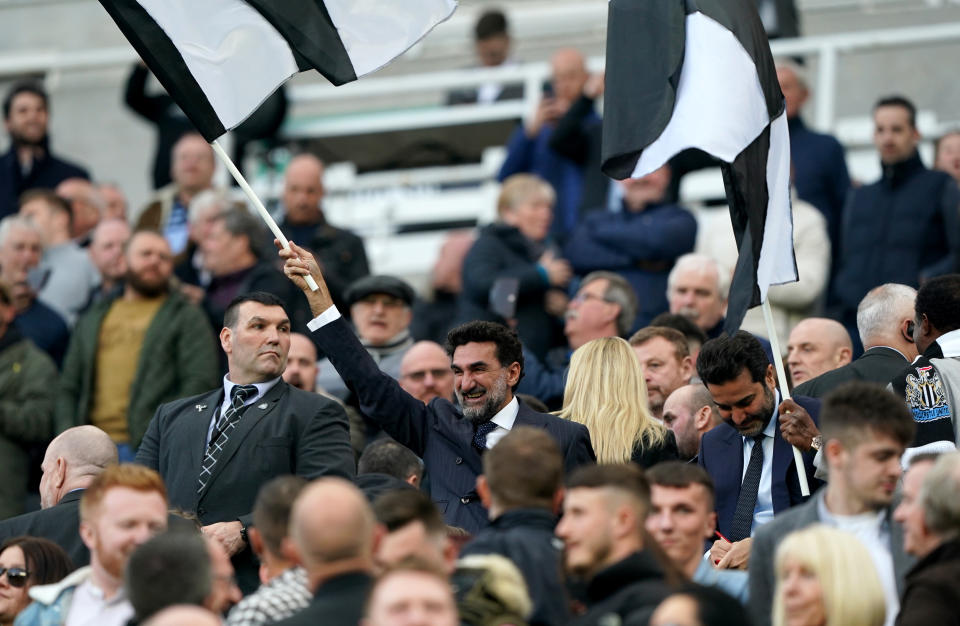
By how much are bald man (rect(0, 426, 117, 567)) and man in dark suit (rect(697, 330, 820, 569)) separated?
2.84 metres

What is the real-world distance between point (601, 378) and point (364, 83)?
8184mm

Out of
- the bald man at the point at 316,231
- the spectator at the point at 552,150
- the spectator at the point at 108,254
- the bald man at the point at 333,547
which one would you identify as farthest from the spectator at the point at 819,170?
the bald man at the point at 333,547

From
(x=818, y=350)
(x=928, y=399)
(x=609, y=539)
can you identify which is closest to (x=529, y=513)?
(x=609, y=539)

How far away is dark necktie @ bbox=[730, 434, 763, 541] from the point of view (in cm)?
938

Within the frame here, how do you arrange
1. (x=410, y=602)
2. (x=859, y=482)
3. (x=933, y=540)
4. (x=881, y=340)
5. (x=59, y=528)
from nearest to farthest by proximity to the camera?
(x=410, y=602)
(x=933, y=540)
(x=859, y=482)
(x=59, y=528)
(x=881, y=340)

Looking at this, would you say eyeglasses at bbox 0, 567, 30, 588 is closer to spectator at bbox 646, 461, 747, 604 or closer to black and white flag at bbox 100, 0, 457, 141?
black and white flag at bbox 100, 0, 457, 141

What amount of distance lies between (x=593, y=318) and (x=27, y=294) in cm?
410

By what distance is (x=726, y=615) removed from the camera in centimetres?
654

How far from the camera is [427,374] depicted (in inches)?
449

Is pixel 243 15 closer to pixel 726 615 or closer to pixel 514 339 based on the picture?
pixel 514 339

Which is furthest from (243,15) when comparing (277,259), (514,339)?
(277,259)

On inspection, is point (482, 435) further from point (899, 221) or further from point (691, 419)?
point (899, 221)

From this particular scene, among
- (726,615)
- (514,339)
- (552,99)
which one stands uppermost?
(552,99)

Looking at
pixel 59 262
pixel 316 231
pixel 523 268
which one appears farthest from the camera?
pixel 59 262
